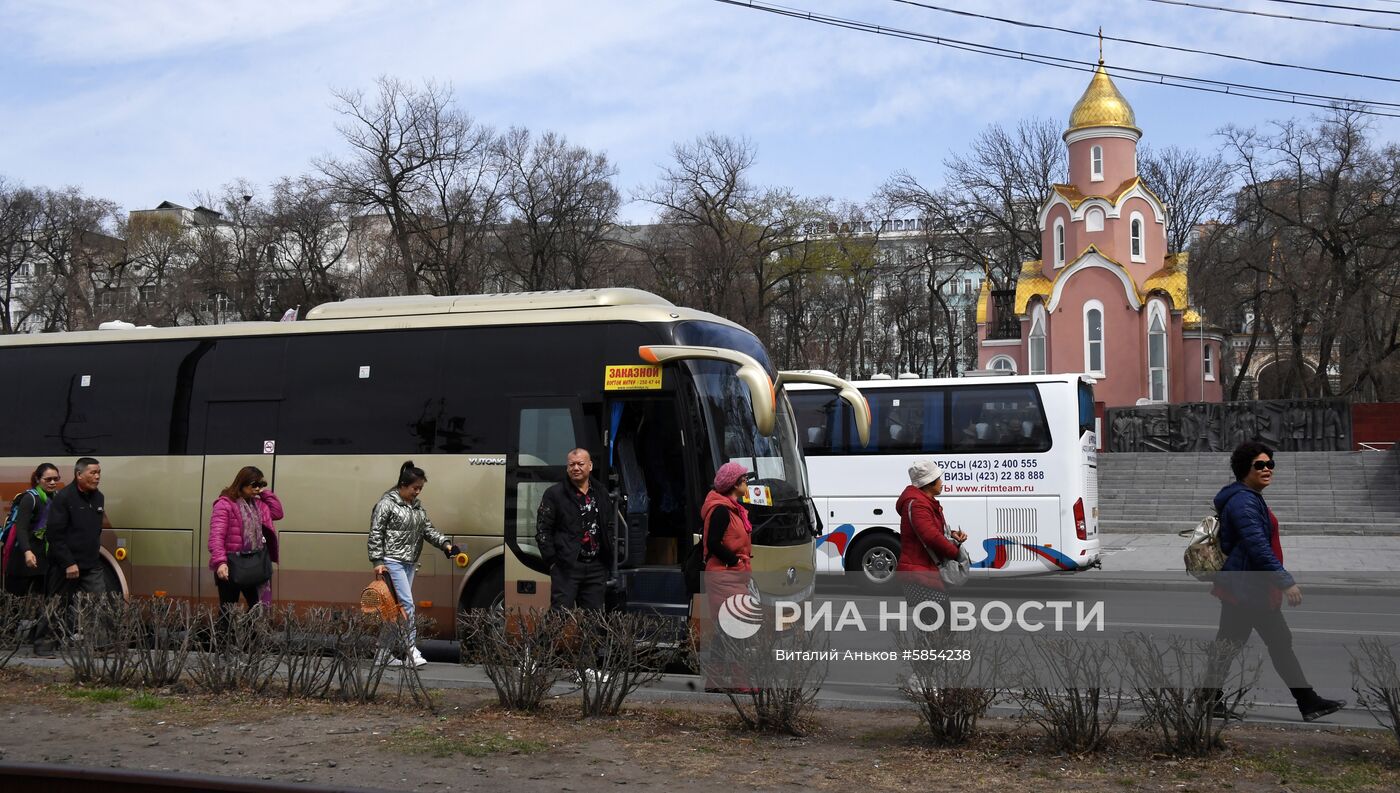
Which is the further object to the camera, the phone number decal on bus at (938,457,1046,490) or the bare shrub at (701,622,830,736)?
the phone number decal on bus at (938,457,1046,490)

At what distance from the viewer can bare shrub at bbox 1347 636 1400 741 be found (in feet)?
21.8

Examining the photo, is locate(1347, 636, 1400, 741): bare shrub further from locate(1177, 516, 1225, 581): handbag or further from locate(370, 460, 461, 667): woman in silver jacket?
locate(370, 460, 461, 667): woman in silver jacket

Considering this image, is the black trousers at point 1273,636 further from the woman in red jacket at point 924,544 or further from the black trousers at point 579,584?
the black trousers at point 579,584

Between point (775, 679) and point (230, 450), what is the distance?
7.51 m

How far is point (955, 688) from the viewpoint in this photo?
281 inches

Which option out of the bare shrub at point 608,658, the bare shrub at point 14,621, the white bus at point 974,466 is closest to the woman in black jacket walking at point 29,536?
the bare shrub at point 14,621

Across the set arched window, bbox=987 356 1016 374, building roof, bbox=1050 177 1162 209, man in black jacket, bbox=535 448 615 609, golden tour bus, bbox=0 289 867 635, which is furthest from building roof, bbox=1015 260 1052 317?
man in black jacket, bbox=535 448 615 609

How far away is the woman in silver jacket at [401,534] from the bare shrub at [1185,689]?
18.6ft

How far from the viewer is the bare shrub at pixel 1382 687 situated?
21.8 feet

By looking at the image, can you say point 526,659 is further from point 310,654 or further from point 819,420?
point 819,420

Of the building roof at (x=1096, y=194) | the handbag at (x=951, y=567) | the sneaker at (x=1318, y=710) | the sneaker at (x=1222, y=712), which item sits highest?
the building roof at (x=1096, y=194)

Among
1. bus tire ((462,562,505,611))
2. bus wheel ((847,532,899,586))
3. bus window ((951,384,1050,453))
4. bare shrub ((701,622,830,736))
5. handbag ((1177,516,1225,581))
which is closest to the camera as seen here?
bare shrub ((701,622,830,736))

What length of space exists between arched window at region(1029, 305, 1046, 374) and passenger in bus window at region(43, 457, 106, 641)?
50193mm

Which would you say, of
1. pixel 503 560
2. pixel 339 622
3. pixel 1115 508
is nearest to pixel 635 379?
pixel 503 560
